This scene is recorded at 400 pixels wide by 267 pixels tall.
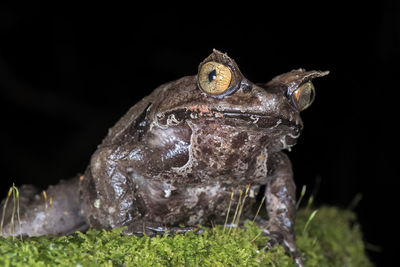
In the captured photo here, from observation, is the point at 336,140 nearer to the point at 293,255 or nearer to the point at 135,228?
the point at 293,255

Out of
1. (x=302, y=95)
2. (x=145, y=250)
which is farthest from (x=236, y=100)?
(x=145, y=250)

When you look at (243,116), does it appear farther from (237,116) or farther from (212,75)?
(212,75)

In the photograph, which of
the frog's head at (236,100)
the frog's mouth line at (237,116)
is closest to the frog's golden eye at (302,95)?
the frog's head at (236,100)

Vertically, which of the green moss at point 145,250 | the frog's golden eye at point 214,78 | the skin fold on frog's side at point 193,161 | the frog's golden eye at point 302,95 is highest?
the frog's golden eye at point 214,78

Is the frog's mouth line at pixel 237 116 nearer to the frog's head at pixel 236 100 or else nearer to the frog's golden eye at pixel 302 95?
the frog's head at pixel 236 100

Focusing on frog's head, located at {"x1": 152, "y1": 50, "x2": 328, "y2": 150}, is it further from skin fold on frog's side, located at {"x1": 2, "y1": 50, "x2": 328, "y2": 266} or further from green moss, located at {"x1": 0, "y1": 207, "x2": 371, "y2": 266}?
green moss, located at {"x1": 0, "y1": 207, "x2": 371, "y2": 266}

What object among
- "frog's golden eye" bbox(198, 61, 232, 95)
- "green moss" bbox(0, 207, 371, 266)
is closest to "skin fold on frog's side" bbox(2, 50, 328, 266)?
"frog's golden eye" bbox(198, 61, 232, 95)

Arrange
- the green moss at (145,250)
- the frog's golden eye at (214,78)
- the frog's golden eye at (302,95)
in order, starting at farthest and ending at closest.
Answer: the frog's golden eye at (302,95) → the frog's golden eye at (214,78) → the green moss at (145,250)

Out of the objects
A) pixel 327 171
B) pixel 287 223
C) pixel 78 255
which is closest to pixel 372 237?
pixel 327 171
